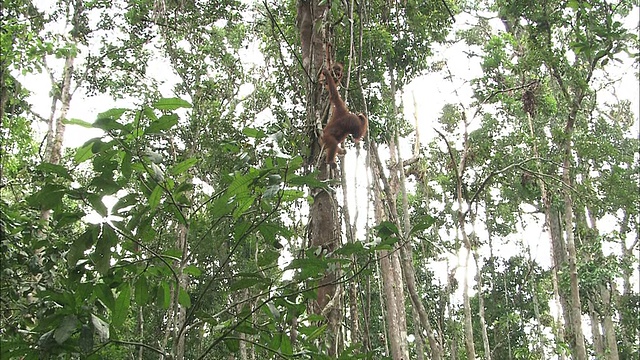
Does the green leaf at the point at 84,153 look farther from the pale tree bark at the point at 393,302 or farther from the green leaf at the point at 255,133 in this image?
the pale tree bark at the point at 393,302

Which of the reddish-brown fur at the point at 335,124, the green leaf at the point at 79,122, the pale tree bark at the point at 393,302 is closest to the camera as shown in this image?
the green leaf at the point at 79,122

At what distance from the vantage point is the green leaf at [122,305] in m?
1.27

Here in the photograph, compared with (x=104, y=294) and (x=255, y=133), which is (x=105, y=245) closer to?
(x=104, y=294)

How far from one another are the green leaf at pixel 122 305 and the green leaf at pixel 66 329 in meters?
0.16

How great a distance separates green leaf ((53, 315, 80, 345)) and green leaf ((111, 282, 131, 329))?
0.16m

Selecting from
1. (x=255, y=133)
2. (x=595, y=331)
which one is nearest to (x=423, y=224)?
(x=255, y=133)

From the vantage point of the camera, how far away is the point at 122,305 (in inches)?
50.3

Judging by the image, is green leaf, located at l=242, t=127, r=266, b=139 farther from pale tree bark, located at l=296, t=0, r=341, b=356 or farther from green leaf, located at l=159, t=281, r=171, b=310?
pale tree bark, located at l=296, t=0, r=341, b=356

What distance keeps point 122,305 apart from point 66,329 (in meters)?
0.21

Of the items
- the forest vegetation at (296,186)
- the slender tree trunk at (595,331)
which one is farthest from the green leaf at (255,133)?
the slender tree trunk at (595,331)

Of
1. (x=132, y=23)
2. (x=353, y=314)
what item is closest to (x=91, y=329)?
(x=353, y=314)

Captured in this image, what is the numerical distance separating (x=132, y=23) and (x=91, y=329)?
7.11m

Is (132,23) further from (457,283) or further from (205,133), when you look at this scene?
(457,283)

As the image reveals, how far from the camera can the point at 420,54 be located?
6.19 meters
